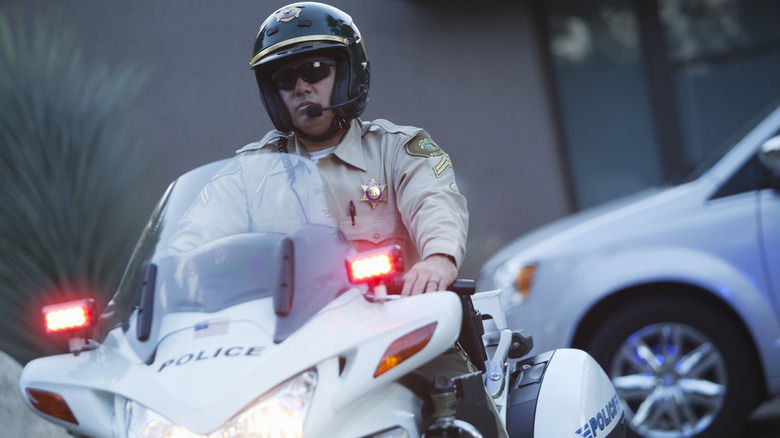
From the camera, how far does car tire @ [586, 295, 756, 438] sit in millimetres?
4777

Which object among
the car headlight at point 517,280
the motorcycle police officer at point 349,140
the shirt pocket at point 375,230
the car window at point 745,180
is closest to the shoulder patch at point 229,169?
the motorcycle police officer at point 349,140

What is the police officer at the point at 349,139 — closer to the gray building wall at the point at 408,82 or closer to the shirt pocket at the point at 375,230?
the shirt pocket at the point at 375,230

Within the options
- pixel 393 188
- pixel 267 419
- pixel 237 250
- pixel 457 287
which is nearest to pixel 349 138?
pixel 393 188

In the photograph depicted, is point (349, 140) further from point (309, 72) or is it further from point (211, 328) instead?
point (211, 328)

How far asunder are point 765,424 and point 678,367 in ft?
3.14

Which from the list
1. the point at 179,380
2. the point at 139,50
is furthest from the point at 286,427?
the point at 139,50

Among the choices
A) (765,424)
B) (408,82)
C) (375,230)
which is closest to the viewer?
(375,230)

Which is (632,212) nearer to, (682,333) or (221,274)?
(682,333)

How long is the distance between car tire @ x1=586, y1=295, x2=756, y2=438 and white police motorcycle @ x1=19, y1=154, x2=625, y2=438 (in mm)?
2678

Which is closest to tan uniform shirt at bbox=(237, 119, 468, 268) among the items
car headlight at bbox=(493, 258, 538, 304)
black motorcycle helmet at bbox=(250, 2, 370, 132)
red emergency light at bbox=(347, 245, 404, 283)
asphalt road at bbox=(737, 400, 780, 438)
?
black motorcycle helmet at bbox=(250, 2, 370, 132)

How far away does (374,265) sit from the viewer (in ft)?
6.75

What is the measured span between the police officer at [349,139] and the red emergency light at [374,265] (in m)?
0.57

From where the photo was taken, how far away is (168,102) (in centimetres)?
825

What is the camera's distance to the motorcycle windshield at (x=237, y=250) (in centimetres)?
209
